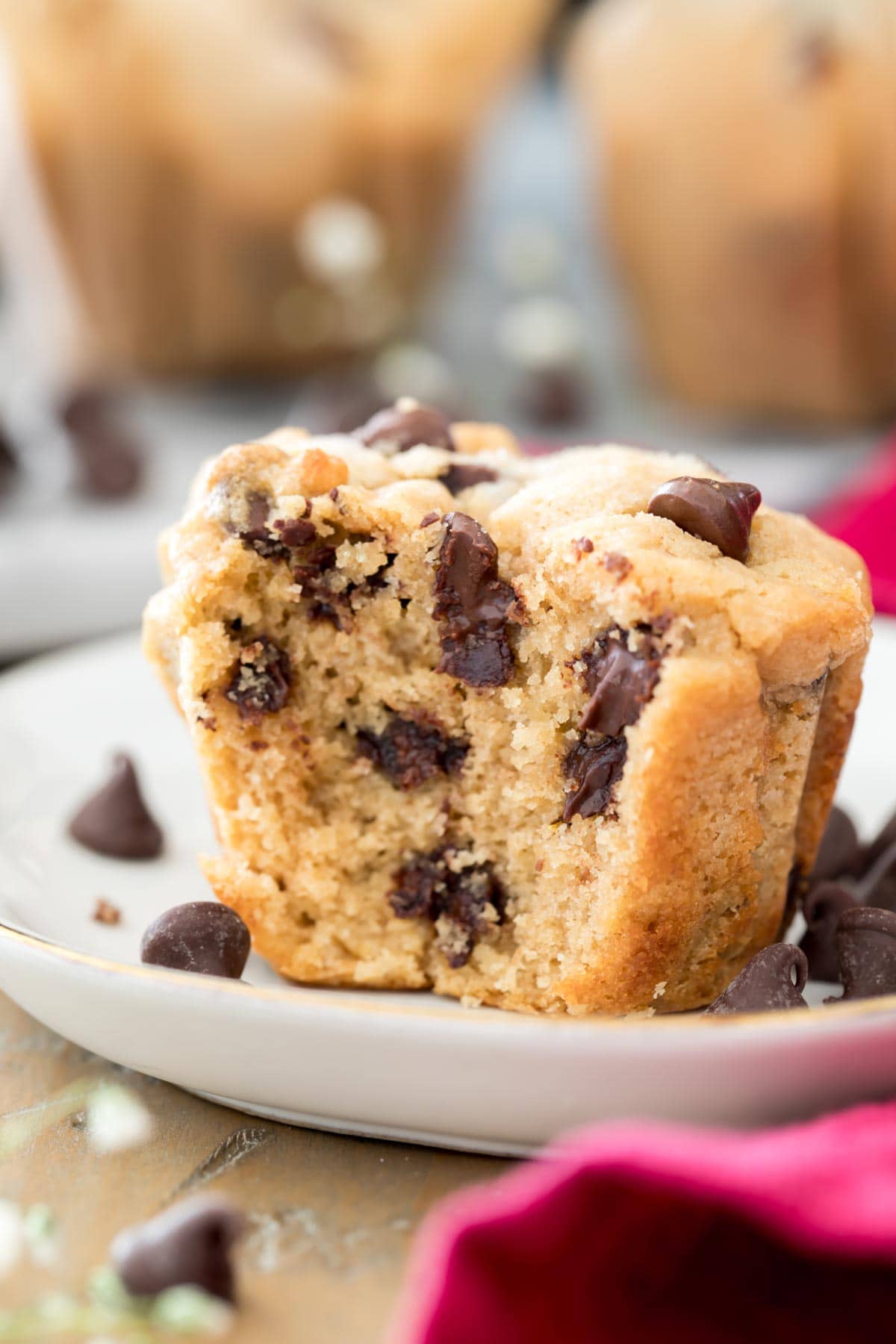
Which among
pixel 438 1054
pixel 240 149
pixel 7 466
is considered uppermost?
pixel 240 149

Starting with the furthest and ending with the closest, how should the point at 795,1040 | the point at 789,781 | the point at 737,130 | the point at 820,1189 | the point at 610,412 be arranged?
the point at 610,412 < the point at 737,130 < the point at 789,781 < the point at 795,1040 < the point at 820,1189

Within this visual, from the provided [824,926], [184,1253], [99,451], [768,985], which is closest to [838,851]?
[824,926]

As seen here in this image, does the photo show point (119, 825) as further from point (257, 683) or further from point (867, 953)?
point (867, 953)

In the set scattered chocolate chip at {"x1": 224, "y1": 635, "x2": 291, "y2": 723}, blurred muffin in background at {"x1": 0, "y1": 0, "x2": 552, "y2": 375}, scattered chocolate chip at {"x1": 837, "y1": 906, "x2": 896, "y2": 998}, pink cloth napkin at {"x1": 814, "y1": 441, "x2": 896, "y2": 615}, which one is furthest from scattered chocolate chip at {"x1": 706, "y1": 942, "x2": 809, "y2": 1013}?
blurred muffin in background at {"x1": 0, "y1": 0, "x2": 552, "y2": 375}

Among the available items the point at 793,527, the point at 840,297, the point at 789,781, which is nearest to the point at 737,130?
the point at 840,297

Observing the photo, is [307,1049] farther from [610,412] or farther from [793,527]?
[610,412]

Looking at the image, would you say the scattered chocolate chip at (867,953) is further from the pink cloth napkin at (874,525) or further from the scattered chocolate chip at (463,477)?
the pink cloth napkin at (874,525)
